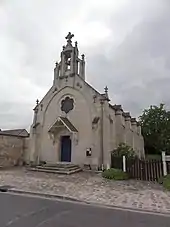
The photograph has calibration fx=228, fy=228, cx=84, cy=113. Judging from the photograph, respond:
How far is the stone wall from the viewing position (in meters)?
21.7

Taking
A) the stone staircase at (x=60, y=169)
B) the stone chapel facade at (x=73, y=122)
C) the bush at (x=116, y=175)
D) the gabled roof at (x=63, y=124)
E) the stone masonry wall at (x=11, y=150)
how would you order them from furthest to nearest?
the stone masonry wall at (x=11, y=150)
the gabled roof at (x=63, y=124)
the stone chapel facade at (x=73, y=122)
the stone staircase at (x=60, y=169)
the bush at (x=116, y=175)

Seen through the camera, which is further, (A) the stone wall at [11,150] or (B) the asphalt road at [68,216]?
(A) the stone wall at [11,150]

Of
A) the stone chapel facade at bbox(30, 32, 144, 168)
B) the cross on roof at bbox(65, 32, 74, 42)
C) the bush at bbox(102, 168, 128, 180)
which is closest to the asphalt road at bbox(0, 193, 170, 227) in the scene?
the bush at bbox(102, 168, 128, 180)

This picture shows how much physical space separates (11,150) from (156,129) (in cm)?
2728

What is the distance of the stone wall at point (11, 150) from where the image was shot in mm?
21672

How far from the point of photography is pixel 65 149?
22156 millimetres

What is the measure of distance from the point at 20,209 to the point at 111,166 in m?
11.8

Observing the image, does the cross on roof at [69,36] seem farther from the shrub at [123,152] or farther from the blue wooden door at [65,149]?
the shrub at [123,152]

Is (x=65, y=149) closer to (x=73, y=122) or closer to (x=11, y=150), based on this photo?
(x=73, y=122)

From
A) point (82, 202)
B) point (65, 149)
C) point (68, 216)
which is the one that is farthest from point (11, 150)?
point (68, 216)

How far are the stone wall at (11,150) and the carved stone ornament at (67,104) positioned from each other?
5565mm

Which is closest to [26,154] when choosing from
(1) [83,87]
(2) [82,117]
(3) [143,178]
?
(2) [82,117]

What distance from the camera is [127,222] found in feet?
19.7

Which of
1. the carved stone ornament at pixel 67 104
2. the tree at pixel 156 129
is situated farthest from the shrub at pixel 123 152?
the tree at pixel 156 129
